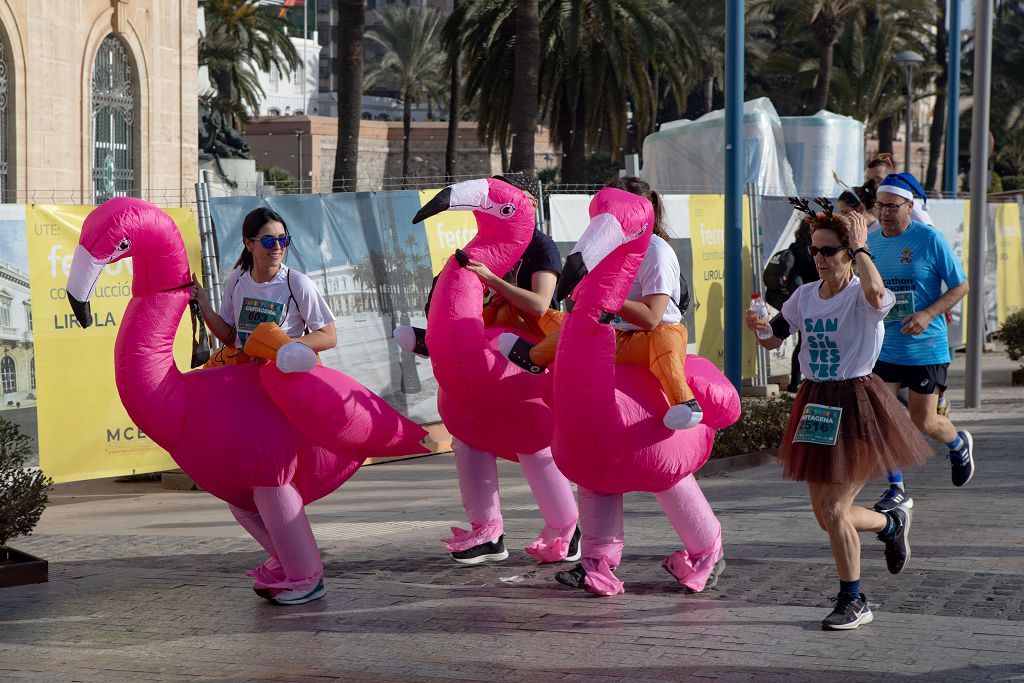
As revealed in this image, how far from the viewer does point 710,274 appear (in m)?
14.6

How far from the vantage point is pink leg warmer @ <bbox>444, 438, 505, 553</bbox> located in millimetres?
7195

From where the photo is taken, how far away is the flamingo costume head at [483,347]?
258 inches

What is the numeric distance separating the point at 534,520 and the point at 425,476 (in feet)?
7.21

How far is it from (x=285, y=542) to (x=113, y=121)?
51.9ft

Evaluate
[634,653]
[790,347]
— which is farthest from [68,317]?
[790,347]

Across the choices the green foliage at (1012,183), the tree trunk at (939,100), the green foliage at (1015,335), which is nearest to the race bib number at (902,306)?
the green foliage at (1015,335)

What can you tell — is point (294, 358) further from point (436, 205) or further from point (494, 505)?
point (494, 505)

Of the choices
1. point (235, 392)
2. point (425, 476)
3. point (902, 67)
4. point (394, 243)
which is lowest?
point (425, 476)

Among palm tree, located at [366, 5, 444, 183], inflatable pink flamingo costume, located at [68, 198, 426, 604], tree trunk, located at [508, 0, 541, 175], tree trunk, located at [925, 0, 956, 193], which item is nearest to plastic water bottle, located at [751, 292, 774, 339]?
inflatable pink flamingo costume, located at [68, 198, 426, 604]

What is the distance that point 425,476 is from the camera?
34.6 ft

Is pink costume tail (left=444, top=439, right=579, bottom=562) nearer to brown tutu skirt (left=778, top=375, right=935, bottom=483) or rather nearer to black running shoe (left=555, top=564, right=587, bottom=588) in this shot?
black running shoe (left=555, top=564, right=587, bottom=588)

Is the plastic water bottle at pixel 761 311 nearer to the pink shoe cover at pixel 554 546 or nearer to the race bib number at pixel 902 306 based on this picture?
the pink shoe cover at pixel 554 546

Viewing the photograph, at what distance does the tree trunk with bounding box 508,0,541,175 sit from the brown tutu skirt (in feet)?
50.9

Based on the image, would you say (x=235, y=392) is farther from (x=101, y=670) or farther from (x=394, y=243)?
(x=394, y=243)
